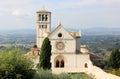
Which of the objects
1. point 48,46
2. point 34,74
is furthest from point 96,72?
point 34,74

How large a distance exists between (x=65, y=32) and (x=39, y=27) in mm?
8082

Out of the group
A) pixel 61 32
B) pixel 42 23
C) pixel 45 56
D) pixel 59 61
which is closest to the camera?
pixel 45 56

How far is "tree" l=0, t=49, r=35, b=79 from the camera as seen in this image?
3219 cm

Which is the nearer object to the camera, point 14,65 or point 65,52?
point 14,65

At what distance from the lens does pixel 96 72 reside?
148ft

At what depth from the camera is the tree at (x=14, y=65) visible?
3219 cm

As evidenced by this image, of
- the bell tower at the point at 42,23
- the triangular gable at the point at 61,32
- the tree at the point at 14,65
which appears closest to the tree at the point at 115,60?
the triangular gable at the point at 61,32

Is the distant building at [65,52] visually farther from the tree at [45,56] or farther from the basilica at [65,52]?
the tree at [45,56]

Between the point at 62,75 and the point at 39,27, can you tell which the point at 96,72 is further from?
the point at 39,27

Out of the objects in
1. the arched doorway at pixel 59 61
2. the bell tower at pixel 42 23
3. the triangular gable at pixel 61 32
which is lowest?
the arched doorway at pixel 59 61

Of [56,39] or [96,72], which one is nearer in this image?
[96,72]

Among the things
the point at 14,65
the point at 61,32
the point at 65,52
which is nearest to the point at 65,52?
the point at 65,52

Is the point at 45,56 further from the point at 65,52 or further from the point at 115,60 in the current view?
the point at 115,60

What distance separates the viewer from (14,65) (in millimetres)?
32969
